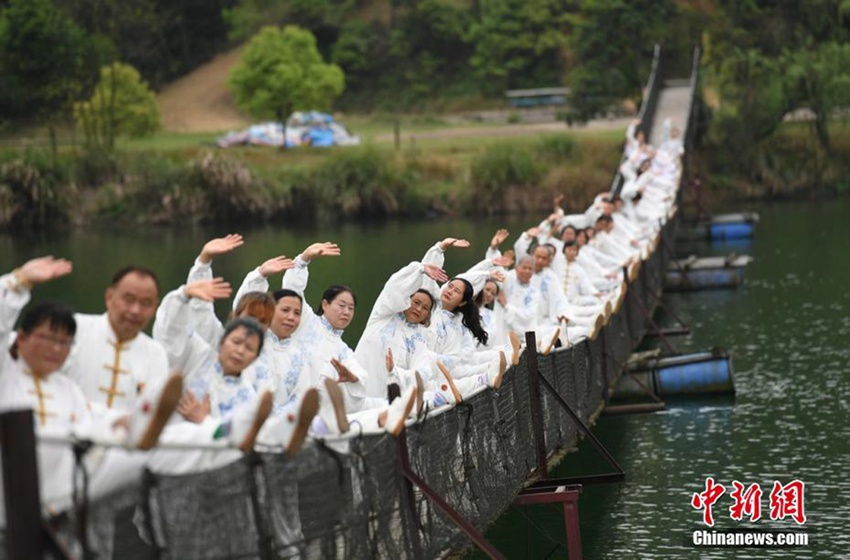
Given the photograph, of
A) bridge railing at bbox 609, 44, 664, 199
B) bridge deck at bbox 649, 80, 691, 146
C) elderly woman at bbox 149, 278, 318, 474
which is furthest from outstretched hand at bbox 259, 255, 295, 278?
bridge deck at bbox 649, 80, 691, 146

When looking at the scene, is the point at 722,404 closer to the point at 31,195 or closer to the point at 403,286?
the point at 403,286

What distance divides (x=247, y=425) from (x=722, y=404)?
44.1ft

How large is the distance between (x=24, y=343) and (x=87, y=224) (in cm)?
4867

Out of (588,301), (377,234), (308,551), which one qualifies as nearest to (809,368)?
(588,301)

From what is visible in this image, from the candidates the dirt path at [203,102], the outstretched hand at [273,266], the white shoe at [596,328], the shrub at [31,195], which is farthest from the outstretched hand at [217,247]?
the dirt path at [203,102]

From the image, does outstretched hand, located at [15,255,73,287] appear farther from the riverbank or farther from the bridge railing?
the riverbank

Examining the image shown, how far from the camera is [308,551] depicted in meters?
8.06

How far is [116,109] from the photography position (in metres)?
61.0

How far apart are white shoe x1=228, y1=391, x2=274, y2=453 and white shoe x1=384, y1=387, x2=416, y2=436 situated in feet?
4.43

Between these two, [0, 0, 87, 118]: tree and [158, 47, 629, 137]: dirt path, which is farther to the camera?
[158, 47, 629, 137]: dirt path

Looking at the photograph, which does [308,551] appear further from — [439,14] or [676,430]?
[439,14]

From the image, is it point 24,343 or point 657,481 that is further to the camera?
point 657,481

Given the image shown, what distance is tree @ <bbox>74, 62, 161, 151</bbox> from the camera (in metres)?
60.5

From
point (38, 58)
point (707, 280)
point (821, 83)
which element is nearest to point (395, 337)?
point (707, 280)
